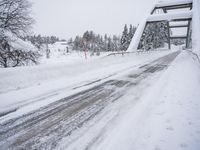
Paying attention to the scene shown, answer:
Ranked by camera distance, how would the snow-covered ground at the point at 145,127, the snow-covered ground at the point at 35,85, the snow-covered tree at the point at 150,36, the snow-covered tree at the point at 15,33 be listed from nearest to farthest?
the snow-covered ground at the point at 145,127 → the snow-covered ground at the point at 35,85 → the snow-covered tree at the point at 15,33 → the snow-covered tree at the point at 150,36

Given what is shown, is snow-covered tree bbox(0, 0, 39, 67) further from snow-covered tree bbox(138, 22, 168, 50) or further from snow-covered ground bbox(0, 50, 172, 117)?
snow-covered tree bbox(138, 22, 168, 50)

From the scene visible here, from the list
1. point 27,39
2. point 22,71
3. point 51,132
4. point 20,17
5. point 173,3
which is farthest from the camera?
point 173,3

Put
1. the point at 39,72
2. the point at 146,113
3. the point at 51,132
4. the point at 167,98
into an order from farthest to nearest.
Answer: the point at 39,72 → the point at 167,98 → the point at 146,113 → the point at 51,132

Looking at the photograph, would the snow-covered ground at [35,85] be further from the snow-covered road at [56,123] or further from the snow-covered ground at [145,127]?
the snow-covered ground at [145,127]

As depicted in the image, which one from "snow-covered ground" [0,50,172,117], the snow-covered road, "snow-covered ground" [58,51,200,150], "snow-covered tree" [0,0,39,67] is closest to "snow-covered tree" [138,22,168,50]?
"snow-covered tree" [0,0,39,67]

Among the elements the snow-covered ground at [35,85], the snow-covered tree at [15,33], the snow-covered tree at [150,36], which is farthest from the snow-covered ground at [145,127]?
the snow-covered tree at [150,36]

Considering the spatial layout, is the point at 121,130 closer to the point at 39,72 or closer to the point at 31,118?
the point at 31,118

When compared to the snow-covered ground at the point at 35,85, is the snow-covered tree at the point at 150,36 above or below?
above

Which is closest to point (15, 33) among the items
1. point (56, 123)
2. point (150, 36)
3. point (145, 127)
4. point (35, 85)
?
point (35, 85)

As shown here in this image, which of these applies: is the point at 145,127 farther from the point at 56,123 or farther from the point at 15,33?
the point at 15,33

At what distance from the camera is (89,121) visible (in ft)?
12.4

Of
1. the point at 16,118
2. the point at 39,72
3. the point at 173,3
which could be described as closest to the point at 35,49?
the point at 39,72

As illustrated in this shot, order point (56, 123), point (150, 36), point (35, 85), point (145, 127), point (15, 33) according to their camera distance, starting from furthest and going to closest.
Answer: point (150, 36) → point (15, 33) → point (35, 85) → point (56, 123) → point (145, 127)

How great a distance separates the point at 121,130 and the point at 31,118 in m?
2.08
